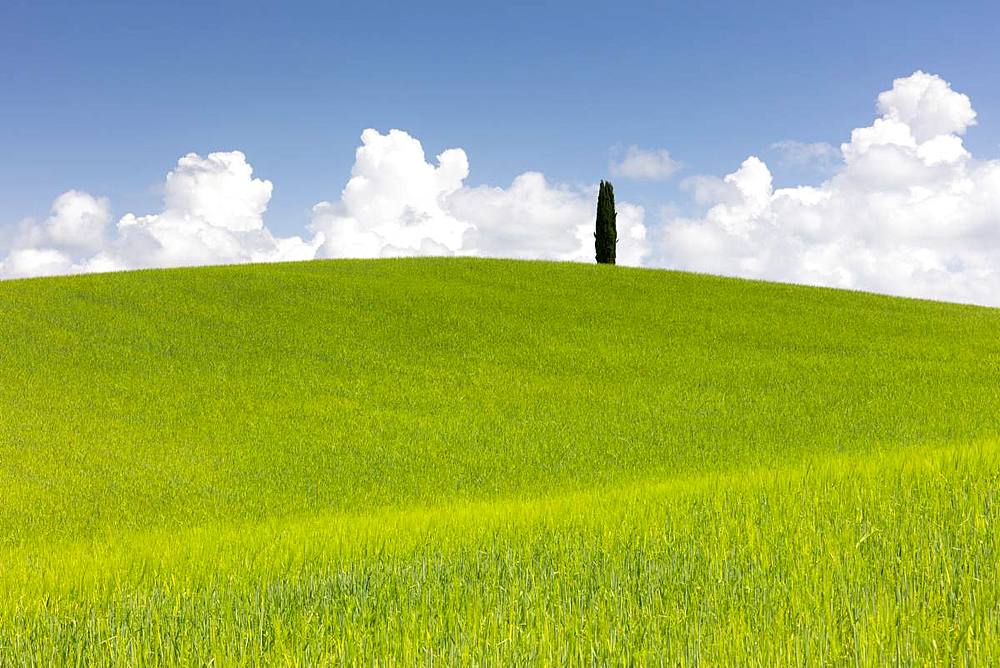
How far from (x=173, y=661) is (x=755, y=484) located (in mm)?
6981

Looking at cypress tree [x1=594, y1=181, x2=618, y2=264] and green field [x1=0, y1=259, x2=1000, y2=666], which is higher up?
cypress tree [x1=594, y1=181, x2=618, y2=264]

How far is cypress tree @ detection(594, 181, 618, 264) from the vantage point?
56.6 meters

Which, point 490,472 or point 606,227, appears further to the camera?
point 606,227

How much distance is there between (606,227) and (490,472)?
1723 inches

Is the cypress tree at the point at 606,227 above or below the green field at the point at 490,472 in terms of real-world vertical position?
above

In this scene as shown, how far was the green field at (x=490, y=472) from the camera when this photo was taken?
4.71 metres

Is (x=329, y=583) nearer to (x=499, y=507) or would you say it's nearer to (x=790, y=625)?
(x=790, y=625)

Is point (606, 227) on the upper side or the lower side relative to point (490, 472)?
upper

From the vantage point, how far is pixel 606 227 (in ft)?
186

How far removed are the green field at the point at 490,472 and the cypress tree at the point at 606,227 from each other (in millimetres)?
14878

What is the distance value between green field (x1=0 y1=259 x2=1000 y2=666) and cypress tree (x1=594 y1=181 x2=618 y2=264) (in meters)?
14.9

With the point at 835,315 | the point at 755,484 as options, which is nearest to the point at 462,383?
the point at 755,484

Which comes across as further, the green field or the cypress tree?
the cypress tree

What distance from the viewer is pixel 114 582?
6984 millimetres
